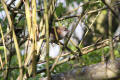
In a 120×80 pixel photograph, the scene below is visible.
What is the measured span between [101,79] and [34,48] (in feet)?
1.04

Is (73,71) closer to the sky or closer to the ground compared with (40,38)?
closer to the ground

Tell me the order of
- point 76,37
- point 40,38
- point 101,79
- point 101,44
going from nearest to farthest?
point 101,79 < point 40,38 < point 101,44 < point 76,37

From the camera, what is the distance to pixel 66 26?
137 centimetres

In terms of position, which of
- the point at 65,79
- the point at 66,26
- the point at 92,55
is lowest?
the point at 92,55

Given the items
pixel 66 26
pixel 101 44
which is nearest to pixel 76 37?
pixel 66 26

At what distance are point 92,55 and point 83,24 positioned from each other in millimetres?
761

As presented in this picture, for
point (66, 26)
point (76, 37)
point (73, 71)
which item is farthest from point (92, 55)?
point (73, 71)

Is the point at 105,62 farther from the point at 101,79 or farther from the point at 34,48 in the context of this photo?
the point at 34,48

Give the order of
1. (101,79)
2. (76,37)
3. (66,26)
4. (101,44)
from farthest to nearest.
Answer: (76,37), (66,26), (101,44), (101,79)

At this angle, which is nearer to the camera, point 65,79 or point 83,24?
point 65,79

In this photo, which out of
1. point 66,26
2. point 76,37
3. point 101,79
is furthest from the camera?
point 76,37

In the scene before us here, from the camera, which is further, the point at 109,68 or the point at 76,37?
the point at 76,37

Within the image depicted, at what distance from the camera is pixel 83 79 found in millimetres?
981

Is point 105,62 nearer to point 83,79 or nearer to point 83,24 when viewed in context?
point 83,79
